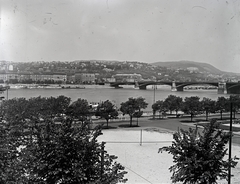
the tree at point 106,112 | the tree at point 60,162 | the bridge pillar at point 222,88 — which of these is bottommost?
the tree at point 106,112

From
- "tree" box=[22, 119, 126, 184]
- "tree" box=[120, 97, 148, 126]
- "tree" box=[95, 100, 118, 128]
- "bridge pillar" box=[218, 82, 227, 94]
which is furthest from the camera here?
"bridge pillar" box=[218, 82, 227, 94]

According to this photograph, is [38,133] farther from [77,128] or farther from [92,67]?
[92,67]

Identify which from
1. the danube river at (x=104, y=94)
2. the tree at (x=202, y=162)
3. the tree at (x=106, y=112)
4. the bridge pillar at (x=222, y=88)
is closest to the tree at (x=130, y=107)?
the tree at (x=106, y=112)

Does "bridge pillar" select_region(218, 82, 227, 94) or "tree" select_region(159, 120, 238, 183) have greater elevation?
"bridge pillar" select_region(218, 82, 227, 94)

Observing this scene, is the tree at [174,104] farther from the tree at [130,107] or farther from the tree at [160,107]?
the tree at [130,107]

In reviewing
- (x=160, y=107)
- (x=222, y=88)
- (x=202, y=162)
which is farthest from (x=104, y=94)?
(x=202, y=162)

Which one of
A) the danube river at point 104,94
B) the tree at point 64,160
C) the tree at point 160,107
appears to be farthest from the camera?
the danube river at point 104,94

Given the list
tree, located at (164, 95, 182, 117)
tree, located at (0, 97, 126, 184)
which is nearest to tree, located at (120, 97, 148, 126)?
tree, located at (164, 95, 182, 117)

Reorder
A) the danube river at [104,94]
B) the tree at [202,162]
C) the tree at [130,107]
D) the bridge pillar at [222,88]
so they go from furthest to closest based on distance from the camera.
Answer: the danube river at [104,94] → the bridge pillar at [222,88] → the tree at [130,107] → the tree at [202,162]

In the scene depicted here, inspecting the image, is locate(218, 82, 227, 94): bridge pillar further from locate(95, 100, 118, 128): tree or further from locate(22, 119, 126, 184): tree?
locate(22, 119, 126, 184): tree

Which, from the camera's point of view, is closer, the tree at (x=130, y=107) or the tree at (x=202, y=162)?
the tree at (x=202, y=162)

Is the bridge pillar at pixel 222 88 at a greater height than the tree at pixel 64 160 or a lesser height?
greater
